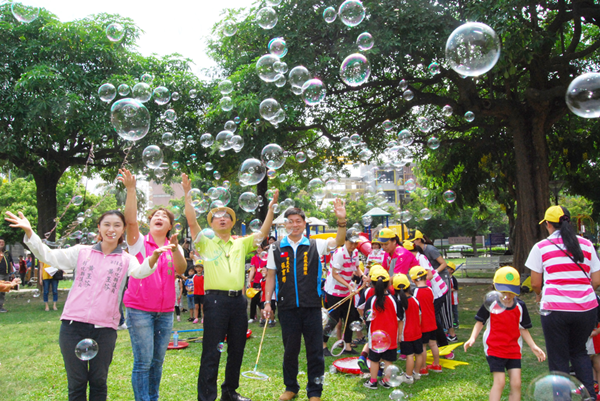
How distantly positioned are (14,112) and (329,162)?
9.93m

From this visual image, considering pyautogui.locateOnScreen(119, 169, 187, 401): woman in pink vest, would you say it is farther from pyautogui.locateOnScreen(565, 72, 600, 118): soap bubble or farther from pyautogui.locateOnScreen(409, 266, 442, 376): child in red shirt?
pyautogui.locateOnScreen(565, 72, 600, 118): soap bubble

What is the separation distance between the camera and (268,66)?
752 cm

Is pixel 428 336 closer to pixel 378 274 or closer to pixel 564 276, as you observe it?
pixel 378 274

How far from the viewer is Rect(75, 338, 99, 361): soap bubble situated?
3.12 meters

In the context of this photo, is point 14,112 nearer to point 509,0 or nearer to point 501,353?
A: point 509,0

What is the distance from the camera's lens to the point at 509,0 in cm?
873

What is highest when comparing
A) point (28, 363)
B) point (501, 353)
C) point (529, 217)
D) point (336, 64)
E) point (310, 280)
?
point (336, 64)

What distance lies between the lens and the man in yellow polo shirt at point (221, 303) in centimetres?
410

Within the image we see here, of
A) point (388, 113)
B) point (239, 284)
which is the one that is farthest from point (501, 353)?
point (388, 113)

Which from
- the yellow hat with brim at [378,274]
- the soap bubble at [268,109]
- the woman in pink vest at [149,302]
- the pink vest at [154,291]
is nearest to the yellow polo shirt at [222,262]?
the woman in pink vest at [149,302]

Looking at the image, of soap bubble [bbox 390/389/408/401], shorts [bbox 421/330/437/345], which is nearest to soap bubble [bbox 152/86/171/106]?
shorts [bbox 421/330/437/345]

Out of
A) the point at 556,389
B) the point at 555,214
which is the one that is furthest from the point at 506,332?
the point at 555,214

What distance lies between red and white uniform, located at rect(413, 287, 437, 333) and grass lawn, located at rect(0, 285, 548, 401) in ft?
1.74

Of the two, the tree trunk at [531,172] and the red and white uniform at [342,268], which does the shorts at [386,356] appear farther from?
the tree trunk at [531,172]
